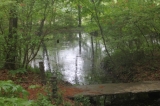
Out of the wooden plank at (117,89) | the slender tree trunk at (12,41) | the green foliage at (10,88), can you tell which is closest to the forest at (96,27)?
the slender tree trunk at (12,41)

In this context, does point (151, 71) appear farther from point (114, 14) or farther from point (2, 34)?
point (2, 34)

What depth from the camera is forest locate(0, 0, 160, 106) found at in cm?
855

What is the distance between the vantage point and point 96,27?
1234 cm

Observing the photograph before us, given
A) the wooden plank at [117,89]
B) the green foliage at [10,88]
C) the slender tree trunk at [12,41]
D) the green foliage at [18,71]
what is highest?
the slender tree trunk at [12,41]

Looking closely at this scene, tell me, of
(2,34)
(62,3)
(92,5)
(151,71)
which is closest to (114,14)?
(92,5)

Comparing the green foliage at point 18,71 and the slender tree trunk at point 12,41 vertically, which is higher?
the slender tree trunk at point 12,41

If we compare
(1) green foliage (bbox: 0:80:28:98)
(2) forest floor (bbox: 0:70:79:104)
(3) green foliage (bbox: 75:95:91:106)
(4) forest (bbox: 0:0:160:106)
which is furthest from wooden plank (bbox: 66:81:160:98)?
(1) green foliage (bbox: 0:80:28:98)

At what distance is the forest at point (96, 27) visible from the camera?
855cm

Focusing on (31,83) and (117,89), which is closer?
(31,83)

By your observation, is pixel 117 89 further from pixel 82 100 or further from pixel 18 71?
pixel 18 71

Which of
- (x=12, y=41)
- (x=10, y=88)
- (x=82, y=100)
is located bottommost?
(x=82, y=100)

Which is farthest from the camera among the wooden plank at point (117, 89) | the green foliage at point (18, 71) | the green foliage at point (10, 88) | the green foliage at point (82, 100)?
the green foliage at point (18, 71)

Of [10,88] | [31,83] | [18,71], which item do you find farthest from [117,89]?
[10,88]

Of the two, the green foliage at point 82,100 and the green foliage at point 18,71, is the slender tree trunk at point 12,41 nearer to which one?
the green foliage at point 18,71
